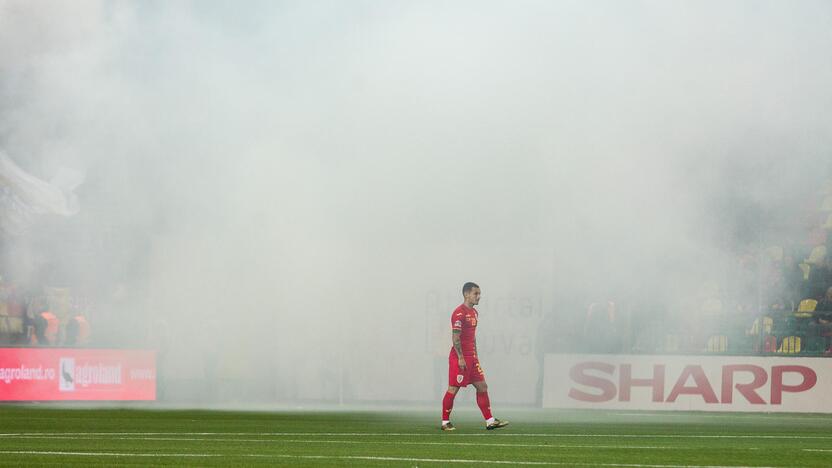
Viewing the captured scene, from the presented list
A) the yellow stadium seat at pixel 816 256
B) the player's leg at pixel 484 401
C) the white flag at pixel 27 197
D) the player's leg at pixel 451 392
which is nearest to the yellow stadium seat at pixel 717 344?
the yellow stadium seat at pixel 816 256

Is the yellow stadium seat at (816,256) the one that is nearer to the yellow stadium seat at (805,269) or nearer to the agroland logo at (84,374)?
the yellow stadium seat at (805,269)

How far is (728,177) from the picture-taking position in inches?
918

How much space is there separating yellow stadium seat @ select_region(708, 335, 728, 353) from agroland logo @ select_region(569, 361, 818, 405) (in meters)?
0.53

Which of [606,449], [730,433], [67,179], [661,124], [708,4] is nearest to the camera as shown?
[606,449]

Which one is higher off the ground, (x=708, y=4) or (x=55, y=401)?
(x=708, y=4)

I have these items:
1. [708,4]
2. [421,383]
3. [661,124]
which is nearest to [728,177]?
[661,124]

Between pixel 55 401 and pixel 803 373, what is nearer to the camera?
pixel 803 373

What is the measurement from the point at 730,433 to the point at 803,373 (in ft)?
27.4

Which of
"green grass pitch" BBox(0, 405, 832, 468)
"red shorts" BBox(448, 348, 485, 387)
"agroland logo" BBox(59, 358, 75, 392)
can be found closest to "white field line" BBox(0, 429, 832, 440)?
"green grass pitch" BBox(0, 405, 832, 468)

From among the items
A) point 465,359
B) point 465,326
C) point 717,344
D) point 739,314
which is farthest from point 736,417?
point 465,326

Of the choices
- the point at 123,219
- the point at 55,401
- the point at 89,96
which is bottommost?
the point at 55,401

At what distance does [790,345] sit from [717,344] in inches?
50.5

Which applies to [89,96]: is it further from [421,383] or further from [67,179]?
[421,383]

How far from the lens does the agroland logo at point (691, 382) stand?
2325cm
